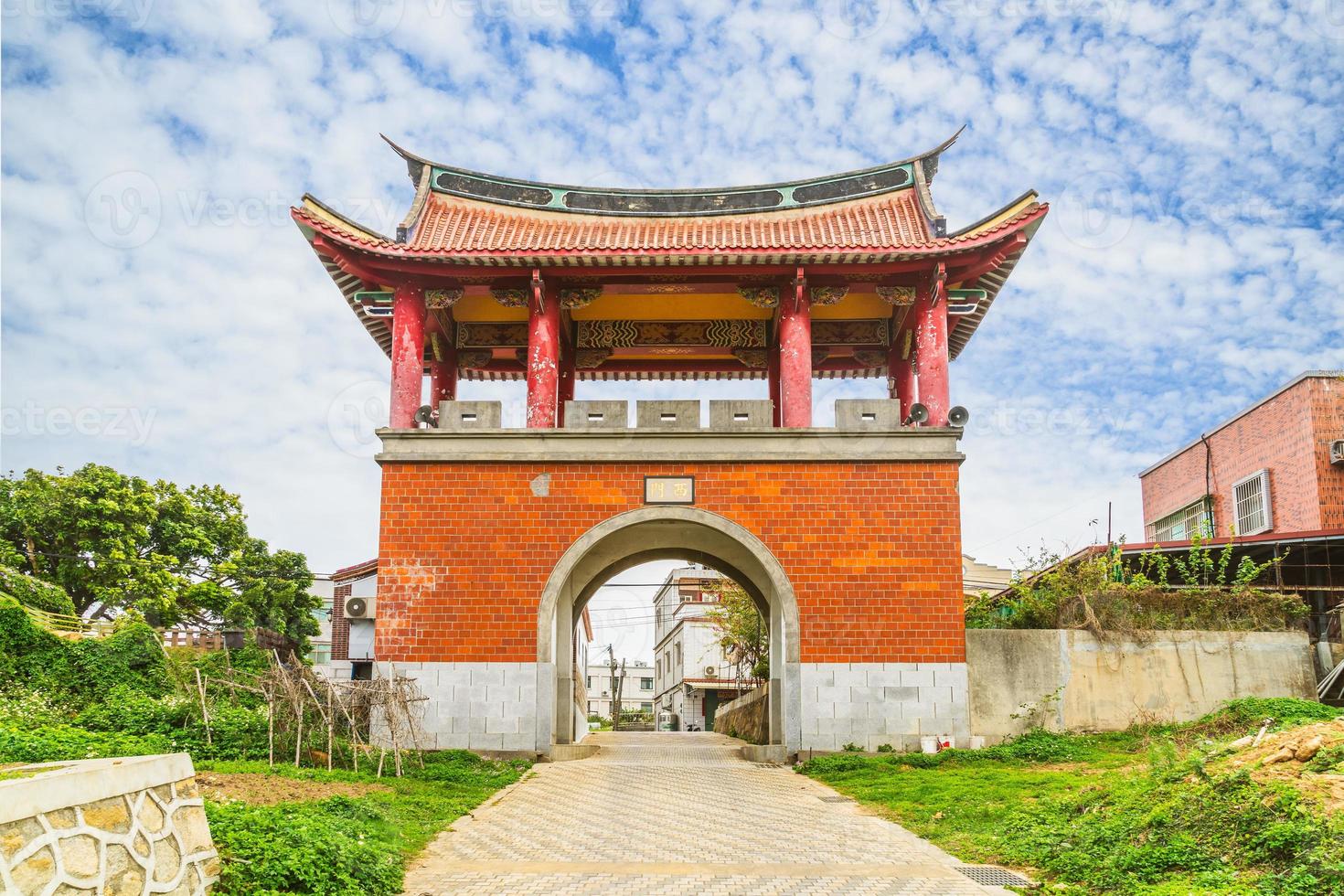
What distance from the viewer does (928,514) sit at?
13.3 m

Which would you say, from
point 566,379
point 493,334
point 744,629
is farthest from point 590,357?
point 744,629

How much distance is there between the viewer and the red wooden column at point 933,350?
45.4ft

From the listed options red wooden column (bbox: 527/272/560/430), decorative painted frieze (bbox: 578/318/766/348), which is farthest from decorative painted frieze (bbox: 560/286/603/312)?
decorative painted frieze (bbox: 578/318/766/348)

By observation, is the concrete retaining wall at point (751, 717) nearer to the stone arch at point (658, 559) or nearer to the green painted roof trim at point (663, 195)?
the stone arch at point (658, 559)

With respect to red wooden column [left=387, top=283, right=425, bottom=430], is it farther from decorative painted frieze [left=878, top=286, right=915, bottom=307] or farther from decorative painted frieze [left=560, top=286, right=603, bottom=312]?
decorative painted frieze [left=878, top=286, right=915, bottom=307]

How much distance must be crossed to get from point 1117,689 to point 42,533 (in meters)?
20.8

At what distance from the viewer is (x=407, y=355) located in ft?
46.4

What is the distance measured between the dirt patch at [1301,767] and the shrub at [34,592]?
64.0ft

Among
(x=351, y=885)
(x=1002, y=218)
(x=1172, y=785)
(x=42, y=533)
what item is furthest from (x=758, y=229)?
(x=42, y=533)

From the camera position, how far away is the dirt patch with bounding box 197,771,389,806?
8477 millimetres

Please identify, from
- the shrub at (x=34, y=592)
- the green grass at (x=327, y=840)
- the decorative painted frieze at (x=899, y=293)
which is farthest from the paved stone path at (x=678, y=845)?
the shrub at (x=34, y=592)

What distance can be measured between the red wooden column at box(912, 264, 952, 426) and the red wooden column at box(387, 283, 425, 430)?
6.37 metres

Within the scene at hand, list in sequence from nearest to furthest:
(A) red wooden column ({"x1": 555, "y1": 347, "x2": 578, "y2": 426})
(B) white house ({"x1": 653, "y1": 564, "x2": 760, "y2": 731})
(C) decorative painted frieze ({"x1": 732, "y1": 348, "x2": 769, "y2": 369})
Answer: (A) red wooden column ({"x1": 555, "y1": 347, "x2": 578, "y2": 426}), (C) decorative painted frieze ({"x1": 732, "y1": 348, "x2": 769, "y2": 369}), (B) white house ({"x1": 653, "y1": 564, "x2": 760, "y2": 731})

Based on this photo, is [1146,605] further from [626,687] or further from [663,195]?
[626,687]
